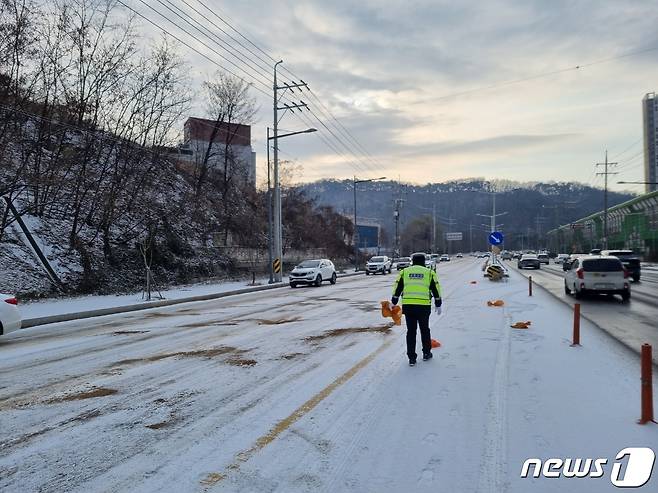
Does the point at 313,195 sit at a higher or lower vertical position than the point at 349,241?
higher

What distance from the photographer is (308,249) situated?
60.2 metres

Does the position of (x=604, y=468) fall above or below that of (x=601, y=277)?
below

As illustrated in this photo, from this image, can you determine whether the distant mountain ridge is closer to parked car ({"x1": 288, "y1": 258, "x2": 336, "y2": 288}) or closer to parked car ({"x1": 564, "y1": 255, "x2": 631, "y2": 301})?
parked car ({"x1": 288, "y1": 258, "x2": 336, "y2": 288})

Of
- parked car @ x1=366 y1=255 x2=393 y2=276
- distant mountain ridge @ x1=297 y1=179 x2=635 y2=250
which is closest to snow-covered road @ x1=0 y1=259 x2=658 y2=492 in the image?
parked car @ x1=366 y1=255 x2=393 y2=276

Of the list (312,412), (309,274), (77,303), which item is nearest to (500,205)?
(309,274)

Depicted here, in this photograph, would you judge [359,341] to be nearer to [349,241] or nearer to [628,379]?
[628,379]

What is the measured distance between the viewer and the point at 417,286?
346 inches

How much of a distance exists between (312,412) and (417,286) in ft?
11.3

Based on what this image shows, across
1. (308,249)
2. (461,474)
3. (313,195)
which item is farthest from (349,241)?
(461,474)

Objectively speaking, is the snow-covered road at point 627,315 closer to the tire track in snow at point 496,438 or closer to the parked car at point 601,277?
the parked car at point 601,277

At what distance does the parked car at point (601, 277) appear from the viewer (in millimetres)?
19875

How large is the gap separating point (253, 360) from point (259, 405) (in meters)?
2.74

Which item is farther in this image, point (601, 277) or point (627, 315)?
point (601, 277)

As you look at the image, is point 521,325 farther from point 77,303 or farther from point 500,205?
point 500,205
